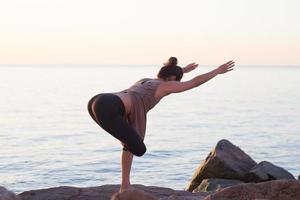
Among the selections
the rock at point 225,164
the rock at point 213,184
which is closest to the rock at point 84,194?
the rock at point 213,184

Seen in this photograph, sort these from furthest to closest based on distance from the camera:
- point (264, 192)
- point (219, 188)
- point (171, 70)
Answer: point (219, 188) < point (171, 70) < point (264, 192)

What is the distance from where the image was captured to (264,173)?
39.8 ft

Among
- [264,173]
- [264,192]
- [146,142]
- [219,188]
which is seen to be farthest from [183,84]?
[146,142]

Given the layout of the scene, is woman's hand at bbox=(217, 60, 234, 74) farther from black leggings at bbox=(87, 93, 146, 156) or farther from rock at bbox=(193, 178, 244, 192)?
rock at bbox=(193, 178, 244, 192)

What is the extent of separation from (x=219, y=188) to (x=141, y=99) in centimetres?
233

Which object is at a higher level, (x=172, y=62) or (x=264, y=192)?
(x=172, y=62)

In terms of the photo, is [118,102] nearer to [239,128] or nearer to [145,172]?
[145,172]

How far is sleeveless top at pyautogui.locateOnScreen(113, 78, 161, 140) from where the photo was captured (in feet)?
23.5

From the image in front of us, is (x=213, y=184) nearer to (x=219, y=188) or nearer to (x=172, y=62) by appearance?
(x=219, y=188)

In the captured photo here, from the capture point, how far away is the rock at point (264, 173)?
11.9 meters

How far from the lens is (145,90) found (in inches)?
283

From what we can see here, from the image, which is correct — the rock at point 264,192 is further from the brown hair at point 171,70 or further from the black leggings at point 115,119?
the brown hair at point 171,70

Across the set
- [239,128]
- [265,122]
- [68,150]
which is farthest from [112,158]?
[265,122]

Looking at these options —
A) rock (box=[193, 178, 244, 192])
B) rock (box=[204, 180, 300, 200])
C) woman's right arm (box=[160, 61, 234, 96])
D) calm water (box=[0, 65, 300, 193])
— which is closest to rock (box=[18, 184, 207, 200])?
woman's right arm (box=[160, 61, 234, 96])
